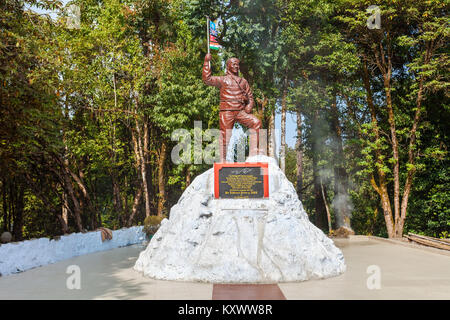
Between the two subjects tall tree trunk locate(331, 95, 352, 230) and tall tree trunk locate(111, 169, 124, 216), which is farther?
tall tree trunk locate(111, 169, 124, 216)

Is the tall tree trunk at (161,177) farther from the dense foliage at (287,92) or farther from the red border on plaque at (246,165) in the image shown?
the red border on plaque at (246,165)

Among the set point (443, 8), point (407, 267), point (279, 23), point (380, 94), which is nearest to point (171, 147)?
point (279, 23)

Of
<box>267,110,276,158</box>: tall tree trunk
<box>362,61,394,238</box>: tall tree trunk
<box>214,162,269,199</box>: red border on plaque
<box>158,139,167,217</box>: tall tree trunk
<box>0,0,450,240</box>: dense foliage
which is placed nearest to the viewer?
<box>214,162,269,199</box>: red border on plaque

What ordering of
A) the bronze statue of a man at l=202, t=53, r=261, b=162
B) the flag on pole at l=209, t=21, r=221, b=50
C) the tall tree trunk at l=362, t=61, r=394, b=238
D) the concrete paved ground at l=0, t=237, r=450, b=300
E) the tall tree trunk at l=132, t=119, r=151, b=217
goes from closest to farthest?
the concrete paved ground at l=0, t=237, r=450, b=300 → the bronze statue of a man at l=202, t=53, r=261, b=162 → the flag on pole at l=209, t=21, r=221, b=50 → the tall tree trunk at l=362, t=61, r=394, b=238 → the tall tree trunk at l=132, t=119, r=151, b=217

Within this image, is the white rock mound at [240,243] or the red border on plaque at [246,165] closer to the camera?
the white rock mound at [240,243]

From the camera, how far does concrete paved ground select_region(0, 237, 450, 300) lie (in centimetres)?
738

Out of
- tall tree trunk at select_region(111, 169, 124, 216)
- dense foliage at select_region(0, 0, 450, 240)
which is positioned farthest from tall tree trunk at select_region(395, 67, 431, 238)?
tall tree trunk at select_region(111, 169, 124, 216)

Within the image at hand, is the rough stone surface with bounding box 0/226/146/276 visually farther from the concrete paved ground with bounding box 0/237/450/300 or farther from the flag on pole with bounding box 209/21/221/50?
the flag on pole with bounding box 209/21/221/50

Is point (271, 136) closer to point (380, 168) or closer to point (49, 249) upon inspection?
point (380, 168)

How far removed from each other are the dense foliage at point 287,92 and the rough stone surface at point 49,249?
1.37 m

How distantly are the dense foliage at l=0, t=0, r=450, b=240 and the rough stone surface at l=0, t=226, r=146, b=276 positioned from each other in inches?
53.8

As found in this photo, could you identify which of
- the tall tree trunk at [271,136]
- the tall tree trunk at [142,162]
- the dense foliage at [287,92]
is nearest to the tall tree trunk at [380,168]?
the dense foliage at [287,92]

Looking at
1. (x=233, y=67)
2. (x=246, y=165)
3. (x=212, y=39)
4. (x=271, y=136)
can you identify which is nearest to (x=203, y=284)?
(x=246, y=165)

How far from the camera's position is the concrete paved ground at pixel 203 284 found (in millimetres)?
7375
